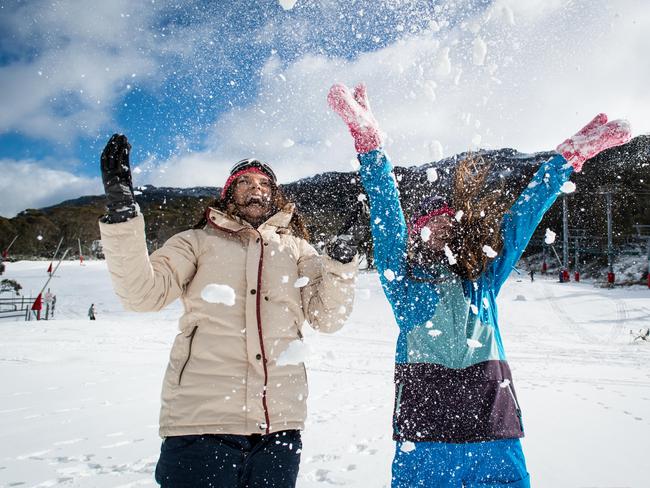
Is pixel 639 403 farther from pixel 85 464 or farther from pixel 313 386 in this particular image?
pixel 85 464

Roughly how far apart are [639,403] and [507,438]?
15.6 ft

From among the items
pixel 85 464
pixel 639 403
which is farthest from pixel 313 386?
pixel 639 403

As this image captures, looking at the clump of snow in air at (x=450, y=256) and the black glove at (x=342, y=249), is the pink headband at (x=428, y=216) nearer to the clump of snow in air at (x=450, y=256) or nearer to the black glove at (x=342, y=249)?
the clump of snow in air at (x=450, y=256)

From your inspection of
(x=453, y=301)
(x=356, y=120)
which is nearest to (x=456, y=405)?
(x=453, y=301)

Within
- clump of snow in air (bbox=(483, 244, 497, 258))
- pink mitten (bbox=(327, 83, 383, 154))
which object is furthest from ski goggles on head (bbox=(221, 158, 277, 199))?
clump of snow in air (bbox=(483, 244, 497, 258))

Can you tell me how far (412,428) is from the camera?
1.80 meters

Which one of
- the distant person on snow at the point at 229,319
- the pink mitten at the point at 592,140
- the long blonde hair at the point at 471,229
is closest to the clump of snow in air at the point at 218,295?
the distant person on snow at the point at 229,319

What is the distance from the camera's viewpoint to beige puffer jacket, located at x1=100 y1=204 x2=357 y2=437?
1.60 metres

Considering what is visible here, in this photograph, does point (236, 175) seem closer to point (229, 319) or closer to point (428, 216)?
point (229, 319)

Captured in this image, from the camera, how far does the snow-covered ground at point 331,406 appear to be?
319 centimetres

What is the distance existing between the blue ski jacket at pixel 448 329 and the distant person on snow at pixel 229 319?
289 millimetres

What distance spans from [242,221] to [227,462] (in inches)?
38.0

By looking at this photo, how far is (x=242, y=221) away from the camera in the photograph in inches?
78.3

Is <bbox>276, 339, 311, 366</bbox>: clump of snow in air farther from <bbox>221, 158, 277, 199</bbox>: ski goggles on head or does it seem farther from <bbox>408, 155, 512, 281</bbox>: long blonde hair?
<bbox>221, 158, 277, 199</bbox>: ski goggles on head
